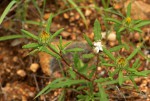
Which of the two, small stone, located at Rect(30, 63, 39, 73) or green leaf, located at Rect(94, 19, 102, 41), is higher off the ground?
green leaf, located at Rect(94, 19, 102, 41)

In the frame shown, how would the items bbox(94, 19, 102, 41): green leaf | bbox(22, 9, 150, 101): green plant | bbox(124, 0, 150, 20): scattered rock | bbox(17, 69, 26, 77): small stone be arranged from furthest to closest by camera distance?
bbox(124, 0, 150, 20): scattered rock < bbox(17, 69, 26, 77): small stone < bbox(94, 19, 102, 41): green leaf < bbox(22, 9, 150, 101): green plant

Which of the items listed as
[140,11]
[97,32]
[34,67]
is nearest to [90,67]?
[97,32]

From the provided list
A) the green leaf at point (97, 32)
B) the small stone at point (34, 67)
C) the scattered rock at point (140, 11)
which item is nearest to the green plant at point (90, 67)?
the green leaf at point (97, 32)

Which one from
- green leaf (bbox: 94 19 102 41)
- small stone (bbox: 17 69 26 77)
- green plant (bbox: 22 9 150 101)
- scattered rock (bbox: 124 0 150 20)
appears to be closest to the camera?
green plant (bbox: 22 9 150 101)

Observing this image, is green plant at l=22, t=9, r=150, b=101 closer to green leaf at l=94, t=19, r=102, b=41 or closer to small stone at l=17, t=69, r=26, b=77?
green leaf at l=94, t=19, r=102, b=41

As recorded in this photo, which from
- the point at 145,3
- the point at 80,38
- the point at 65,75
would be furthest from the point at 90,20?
the point at 65,75

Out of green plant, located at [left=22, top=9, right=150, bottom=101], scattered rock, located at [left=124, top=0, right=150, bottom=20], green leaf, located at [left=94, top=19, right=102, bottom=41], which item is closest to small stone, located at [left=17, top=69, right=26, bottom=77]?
green plant, located at [left=22, top=9, right=150, bottom=101]

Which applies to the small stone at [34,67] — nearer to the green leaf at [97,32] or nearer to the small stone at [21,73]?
the small stone at [21,73]

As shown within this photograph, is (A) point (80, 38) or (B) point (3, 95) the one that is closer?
(B) point (3, 95)

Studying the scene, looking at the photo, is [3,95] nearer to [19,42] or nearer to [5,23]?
[19,42]
